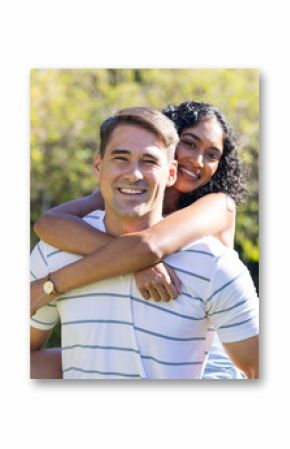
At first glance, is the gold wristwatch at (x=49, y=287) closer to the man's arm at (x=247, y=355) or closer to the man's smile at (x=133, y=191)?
the man's smile at (x=133, y=191)

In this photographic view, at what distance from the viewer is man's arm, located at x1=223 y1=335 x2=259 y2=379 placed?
7.91 feet

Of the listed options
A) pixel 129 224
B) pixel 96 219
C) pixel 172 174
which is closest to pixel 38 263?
pixel 96 219

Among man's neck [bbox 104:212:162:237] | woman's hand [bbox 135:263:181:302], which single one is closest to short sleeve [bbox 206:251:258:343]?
woman's hand [bbox 135:263:181:302]

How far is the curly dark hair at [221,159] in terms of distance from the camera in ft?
8.28

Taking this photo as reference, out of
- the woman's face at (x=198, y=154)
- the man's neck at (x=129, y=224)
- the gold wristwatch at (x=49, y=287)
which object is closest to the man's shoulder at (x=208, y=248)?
the man's neck at (x=129, y=224)

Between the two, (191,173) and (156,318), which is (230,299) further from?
(191,173)

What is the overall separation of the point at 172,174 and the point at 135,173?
0.13 metres

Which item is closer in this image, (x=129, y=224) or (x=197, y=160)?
(x=129, y=224)

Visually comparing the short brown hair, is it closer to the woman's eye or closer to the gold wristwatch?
the woman's eye

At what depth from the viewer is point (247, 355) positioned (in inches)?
96.6
